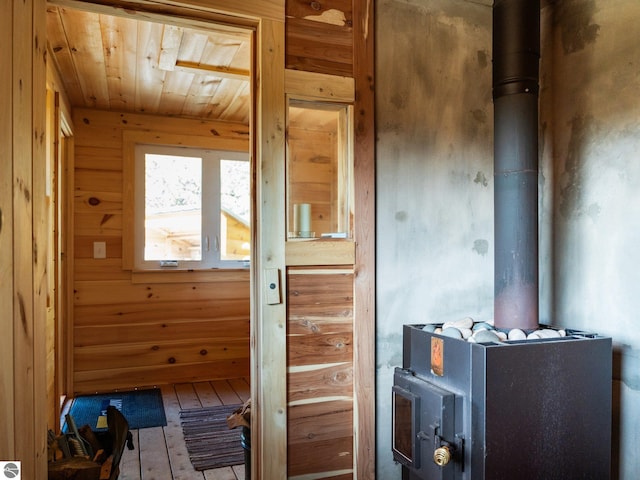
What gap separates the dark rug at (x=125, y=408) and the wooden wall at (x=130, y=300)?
0.15m

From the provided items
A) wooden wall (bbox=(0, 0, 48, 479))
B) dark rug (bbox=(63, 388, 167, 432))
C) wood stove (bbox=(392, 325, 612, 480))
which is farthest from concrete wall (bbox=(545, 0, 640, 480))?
dark rug (bbox=(63, 388, 167, 432))

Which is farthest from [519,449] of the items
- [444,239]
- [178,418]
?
[178,418]

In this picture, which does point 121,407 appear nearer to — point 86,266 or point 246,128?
point 86,266

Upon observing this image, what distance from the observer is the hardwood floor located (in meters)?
2.33

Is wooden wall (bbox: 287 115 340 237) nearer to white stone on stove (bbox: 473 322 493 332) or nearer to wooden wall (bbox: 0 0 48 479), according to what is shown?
white stone on stove (bbox: 473 322 493 332)

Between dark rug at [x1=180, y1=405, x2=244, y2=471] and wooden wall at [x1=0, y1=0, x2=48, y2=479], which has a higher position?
wooden wall at [x1=0, y1=0, x2=48, y2=479]

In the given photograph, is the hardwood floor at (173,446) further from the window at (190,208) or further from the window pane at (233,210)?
the window pane at (233,210)

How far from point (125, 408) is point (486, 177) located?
9.04ft

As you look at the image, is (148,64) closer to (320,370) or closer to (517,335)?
(320,370)

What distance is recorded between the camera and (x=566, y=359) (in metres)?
1.55

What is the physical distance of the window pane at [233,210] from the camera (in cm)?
394

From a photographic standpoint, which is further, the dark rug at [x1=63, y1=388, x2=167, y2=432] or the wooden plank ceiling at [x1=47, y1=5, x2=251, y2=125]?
the dark rug at [x1=63, y1=388, x2=167, y2=432]

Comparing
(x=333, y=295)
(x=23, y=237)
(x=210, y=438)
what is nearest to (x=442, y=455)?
(x=333, y=295)

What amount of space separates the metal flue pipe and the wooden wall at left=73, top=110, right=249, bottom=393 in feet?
8.56
